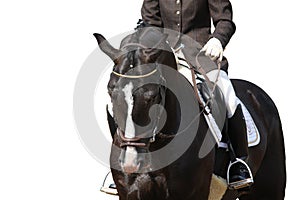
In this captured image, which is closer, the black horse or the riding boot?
the black horse

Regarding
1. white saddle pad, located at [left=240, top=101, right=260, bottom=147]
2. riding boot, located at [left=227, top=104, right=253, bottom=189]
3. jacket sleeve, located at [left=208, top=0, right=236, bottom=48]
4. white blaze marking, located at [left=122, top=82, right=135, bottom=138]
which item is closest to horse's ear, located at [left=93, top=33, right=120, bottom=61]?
white blaze marking, located at [left=122, top=82, right=135, bottom=138]

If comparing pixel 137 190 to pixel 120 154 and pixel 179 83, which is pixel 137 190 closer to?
pixel 120 154

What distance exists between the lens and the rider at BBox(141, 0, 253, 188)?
797 centimetres

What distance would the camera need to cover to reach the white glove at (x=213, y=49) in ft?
24.7

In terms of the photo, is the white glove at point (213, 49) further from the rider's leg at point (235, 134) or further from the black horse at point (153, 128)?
the rider's leg at point (235, 134)

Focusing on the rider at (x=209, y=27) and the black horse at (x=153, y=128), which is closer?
the black horse at (x=153, y=128)

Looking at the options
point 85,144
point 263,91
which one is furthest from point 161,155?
point 263,91

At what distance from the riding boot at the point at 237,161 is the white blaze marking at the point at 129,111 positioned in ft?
6.19

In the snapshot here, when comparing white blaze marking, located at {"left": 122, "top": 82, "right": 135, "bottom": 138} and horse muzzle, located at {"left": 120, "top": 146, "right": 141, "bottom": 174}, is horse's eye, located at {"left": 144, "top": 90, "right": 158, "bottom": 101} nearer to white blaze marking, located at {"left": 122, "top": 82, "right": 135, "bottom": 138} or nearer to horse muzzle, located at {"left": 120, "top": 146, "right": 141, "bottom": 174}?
white blaze marking, located at {"left": 122, "top": 82, "right": 135, "bottom": 138}

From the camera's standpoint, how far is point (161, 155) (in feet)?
23.0

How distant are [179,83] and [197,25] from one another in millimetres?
1176

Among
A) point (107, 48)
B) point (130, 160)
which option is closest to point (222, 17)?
point (107, 48)

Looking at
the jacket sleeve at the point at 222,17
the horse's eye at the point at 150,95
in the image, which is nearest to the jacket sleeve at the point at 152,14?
the jacket sleeve at the point at 222,17

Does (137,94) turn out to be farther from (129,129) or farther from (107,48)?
(107,48)
